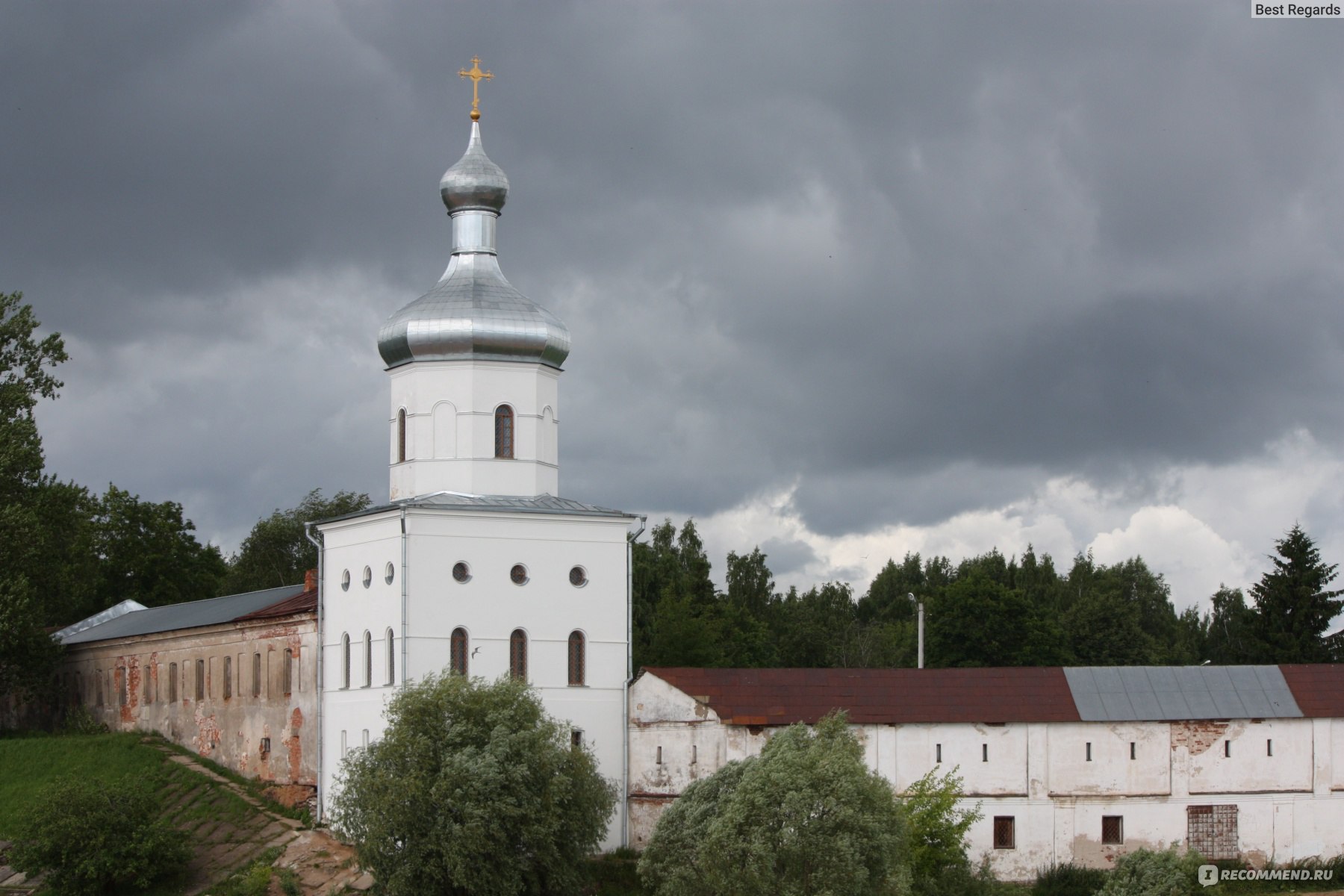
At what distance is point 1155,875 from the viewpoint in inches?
1261

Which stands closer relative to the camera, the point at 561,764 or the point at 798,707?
the point at 561,764

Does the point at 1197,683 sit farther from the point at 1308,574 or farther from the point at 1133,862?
the point at 1308,574

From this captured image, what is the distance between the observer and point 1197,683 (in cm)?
3475

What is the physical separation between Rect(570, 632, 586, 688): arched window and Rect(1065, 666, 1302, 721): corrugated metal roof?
341 inches

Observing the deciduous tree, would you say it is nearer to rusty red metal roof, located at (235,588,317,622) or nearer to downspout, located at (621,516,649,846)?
downspout, located at (621,516,649,846)

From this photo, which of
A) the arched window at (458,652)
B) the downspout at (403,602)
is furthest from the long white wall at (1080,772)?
the downspout at (403,602)

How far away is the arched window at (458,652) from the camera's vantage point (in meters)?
33.2

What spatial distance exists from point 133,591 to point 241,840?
22837mm

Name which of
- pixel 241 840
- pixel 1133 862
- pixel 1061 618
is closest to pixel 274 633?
pixel 241 840

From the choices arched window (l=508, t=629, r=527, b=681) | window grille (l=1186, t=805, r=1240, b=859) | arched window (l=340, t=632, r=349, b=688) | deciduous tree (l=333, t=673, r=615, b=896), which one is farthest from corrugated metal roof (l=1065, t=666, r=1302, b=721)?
arched window (l=340, t=632, r=349, b=688)

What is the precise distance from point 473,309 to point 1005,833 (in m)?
13.1

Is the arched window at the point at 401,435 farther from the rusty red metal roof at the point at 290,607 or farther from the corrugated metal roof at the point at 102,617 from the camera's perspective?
the corrugated metal roof at the point at 102,617

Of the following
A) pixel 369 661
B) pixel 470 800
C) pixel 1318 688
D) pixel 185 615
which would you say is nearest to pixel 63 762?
pixel 185 615

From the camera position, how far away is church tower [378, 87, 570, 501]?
35062 millimetres
